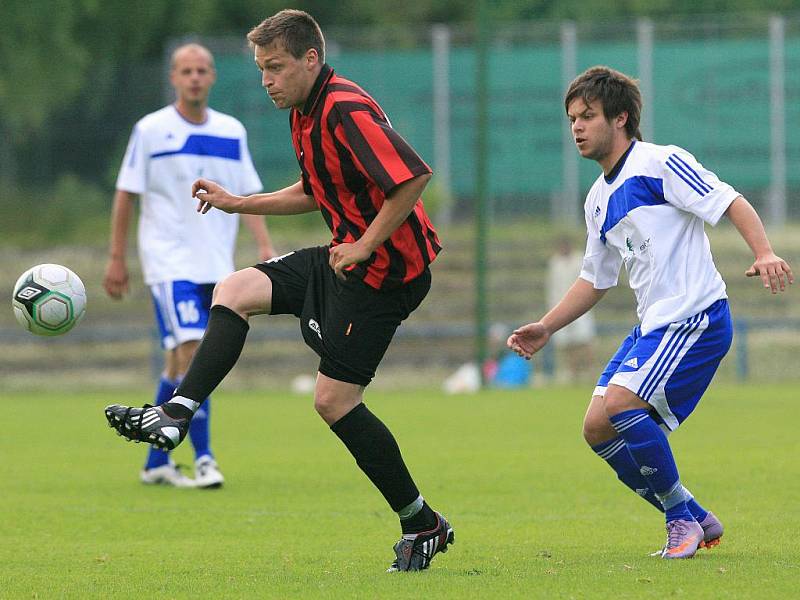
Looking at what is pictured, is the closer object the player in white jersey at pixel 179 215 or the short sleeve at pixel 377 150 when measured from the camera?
the short sleeve at pixel 377 150

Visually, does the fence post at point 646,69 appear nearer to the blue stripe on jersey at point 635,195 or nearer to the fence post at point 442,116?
the fence post at point 442,116

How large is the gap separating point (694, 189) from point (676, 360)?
0.63 m

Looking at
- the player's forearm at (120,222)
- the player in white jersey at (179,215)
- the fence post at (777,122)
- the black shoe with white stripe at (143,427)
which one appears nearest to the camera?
the black shoe with white stripe at (143,427)

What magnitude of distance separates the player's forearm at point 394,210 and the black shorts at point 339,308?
0.23m

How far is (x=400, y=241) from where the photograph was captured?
5.15 metres

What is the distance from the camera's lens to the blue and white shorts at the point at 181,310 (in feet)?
26.6

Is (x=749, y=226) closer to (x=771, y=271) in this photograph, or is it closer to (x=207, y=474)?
(x=771, y=271)

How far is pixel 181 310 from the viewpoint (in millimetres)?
8188

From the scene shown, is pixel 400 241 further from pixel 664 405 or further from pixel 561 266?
pixel 561 266

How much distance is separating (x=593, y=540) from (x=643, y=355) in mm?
1035

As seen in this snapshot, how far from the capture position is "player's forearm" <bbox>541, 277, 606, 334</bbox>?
18.6ft

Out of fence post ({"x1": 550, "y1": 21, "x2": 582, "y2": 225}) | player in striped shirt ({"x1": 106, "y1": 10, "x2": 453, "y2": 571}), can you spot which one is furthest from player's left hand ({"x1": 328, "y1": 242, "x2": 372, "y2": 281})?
fence post ({"x1": 550, "y1": 21, "x2": 582, "y2": 225})

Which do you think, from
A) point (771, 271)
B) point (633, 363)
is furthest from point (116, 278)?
point (771, 271)

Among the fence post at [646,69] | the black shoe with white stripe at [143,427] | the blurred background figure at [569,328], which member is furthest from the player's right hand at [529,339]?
the fence post at [646,69]
